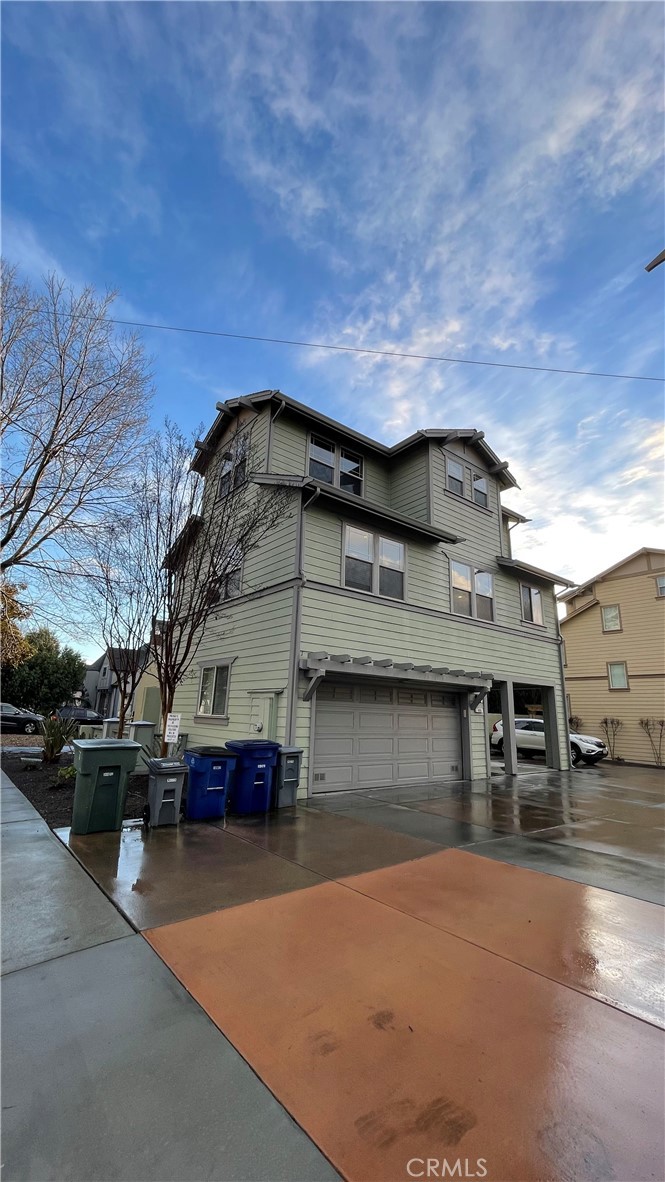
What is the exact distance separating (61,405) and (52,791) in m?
6.72

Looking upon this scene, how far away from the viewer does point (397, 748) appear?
418 inches

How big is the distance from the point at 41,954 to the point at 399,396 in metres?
12.0

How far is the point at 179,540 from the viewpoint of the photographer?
332 inches

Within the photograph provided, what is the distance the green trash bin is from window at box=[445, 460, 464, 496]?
1044 cm

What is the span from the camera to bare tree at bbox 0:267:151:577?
775 cm

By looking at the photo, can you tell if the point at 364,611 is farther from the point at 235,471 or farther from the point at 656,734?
the point at 656,734

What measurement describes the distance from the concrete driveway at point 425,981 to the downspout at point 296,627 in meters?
2.20

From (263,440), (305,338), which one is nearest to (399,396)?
(305,338)

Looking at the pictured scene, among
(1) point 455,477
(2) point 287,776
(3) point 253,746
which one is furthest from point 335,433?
(2) point 287,776

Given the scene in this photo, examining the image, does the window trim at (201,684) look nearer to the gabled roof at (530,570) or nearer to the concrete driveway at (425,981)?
the concrete driveway at (425,981)

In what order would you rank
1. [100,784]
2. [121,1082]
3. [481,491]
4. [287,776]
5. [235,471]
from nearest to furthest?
[121,1082]
[100,784]
[287,776]
[235,471]
[481,491]

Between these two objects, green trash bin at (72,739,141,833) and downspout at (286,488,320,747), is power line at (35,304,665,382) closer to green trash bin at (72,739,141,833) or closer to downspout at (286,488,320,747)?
downspout at (286,488,320,747)

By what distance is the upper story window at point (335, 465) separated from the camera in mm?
11375

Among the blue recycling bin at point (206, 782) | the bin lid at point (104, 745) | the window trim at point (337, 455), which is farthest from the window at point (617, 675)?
the bin lid at point (104, 745)
